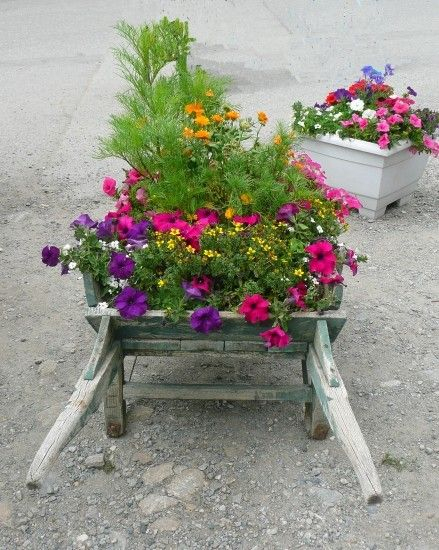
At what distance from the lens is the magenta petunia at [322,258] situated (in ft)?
7.77

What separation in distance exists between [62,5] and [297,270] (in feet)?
30.9

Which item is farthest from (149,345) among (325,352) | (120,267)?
(325,352)

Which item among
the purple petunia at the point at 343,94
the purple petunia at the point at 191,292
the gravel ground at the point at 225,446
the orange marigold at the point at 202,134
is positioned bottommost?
the gravel ground at the point at 225,446

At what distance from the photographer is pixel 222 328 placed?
229 cm

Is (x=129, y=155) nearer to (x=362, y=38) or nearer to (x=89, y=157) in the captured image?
(x=89, y=157)

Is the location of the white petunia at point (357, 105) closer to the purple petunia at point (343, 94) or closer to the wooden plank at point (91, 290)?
the purple petunia at point (343, 94)

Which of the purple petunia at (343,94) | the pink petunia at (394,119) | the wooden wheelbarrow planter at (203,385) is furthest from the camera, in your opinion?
the purple petunia at (343,94)

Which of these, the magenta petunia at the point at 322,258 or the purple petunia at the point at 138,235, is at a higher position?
the purple petunia at the point at 138,235

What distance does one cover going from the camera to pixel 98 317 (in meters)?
2.28

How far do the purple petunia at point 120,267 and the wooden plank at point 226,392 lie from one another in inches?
17.7

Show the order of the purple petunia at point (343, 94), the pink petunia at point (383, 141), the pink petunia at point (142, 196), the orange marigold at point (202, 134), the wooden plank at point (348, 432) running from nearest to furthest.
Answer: the wooden plank at point (348, 432) → the orange marigold at point (202, 134) → the pink petunia at point (142, 196) → the pink petunia at point (383, 141) → the purple petunia at point (343, 94)

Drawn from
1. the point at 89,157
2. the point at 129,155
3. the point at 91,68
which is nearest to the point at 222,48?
the point at 91,68

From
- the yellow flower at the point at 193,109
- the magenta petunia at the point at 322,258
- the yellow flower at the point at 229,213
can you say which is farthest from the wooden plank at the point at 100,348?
the yellow flower at the point at 193,109

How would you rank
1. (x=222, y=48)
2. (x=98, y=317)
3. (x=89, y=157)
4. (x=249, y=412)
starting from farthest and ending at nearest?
(x=222, y=48) → (x=89, y=157) → (x=249, y=412) → (x=98, y=317)
